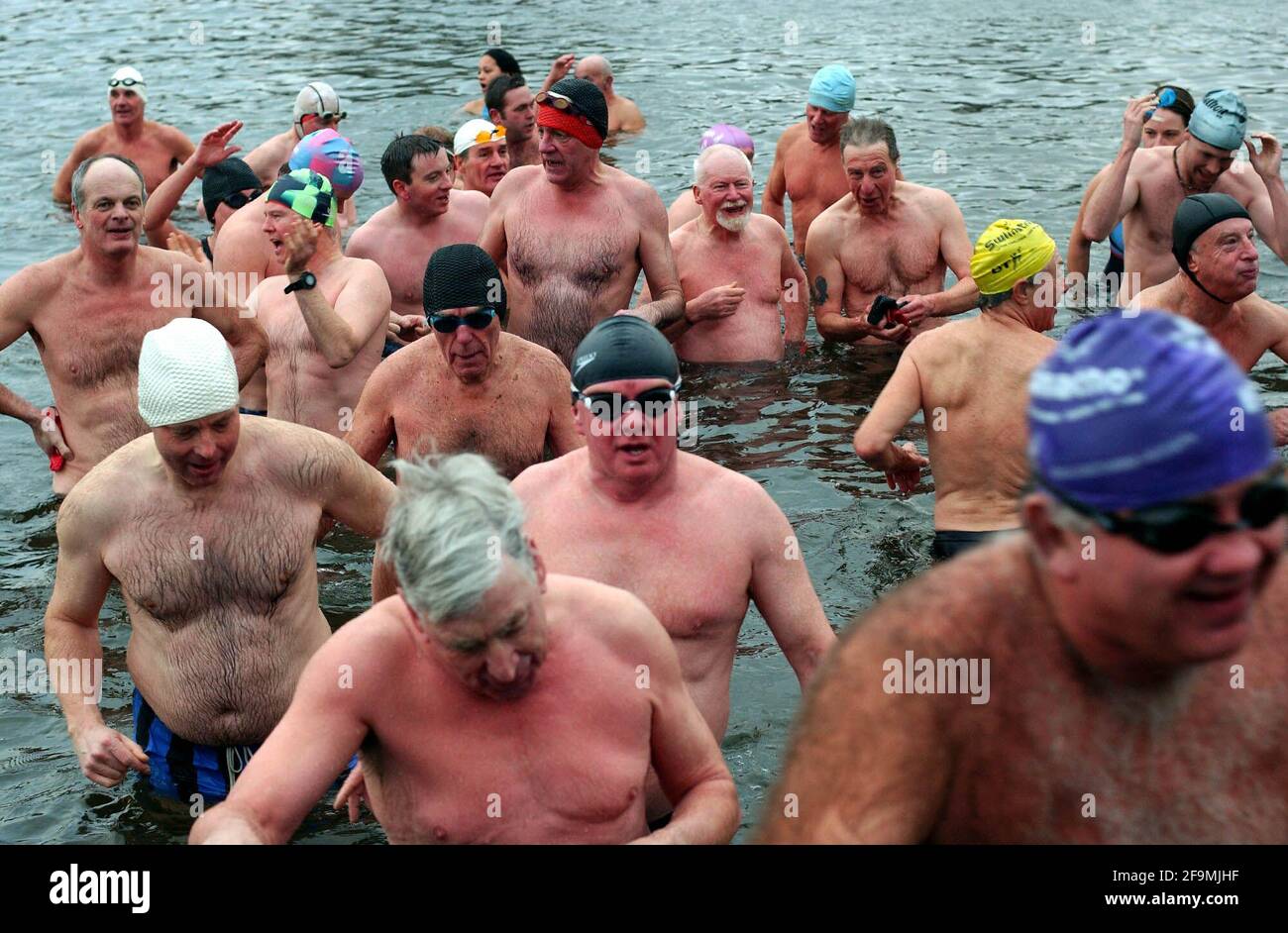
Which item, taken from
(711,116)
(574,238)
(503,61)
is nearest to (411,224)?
(574,238)

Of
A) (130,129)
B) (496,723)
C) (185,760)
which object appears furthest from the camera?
(130,129)

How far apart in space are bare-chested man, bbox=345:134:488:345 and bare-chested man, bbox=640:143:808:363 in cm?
136

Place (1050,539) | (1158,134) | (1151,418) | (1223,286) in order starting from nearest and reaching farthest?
(1151,418) → (1050,539) → (1223,286) → (1158,134)

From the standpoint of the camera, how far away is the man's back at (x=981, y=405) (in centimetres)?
626

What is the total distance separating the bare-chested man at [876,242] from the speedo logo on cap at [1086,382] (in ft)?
23.9

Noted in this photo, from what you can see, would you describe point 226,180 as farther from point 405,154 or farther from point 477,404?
point 477,404

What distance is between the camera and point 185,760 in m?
5.68

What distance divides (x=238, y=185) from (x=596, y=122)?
3.07 meters

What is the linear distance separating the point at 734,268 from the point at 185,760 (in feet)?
17.2

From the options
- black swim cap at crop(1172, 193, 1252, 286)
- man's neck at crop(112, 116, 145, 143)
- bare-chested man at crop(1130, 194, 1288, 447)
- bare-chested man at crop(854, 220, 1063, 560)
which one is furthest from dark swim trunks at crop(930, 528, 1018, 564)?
man's neck at crop(112, 116, 145, 143)

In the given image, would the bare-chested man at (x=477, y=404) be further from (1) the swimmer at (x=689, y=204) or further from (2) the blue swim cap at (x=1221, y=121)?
(2) the blue swim cap at (x=1221, y=121)

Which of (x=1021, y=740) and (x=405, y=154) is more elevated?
(x=1021, y=740)
